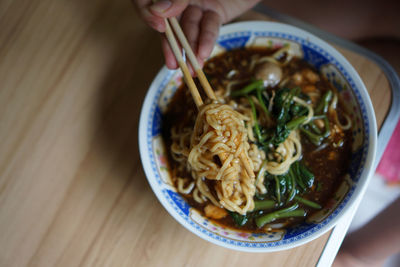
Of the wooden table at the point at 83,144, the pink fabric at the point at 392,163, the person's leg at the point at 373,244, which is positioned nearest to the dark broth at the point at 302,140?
the wooden table at the point at 83,144

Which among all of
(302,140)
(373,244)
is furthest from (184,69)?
(373,244)

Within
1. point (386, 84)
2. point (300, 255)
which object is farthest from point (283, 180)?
point (386, 84)

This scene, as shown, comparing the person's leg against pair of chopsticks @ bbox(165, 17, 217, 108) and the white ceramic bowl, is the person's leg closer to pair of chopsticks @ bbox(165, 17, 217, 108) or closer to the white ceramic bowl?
the white ceramic bowl

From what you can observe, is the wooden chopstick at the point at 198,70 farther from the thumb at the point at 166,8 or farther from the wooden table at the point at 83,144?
the wooden table at the point at 83,144

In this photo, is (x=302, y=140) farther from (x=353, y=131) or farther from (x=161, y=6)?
(x=161, y=6)

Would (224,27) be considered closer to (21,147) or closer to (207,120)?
(207,120)

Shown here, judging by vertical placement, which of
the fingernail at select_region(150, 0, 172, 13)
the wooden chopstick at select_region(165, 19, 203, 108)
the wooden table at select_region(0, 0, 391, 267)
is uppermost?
the fingernail at select_region(150, 0, 172, 13)

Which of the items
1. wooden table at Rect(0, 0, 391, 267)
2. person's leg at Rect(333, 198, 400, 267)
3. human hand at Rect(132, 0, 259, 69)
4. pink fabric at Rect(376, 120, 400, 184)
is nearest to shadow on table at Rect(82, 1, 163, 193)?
wooden table at Rect(0, 0, 391, 267)

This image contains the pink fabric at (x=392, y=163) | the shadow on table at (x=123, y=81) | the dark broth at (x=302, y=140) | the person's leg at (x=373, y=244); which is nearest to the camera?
the dark broth at (x=302, y=140)
